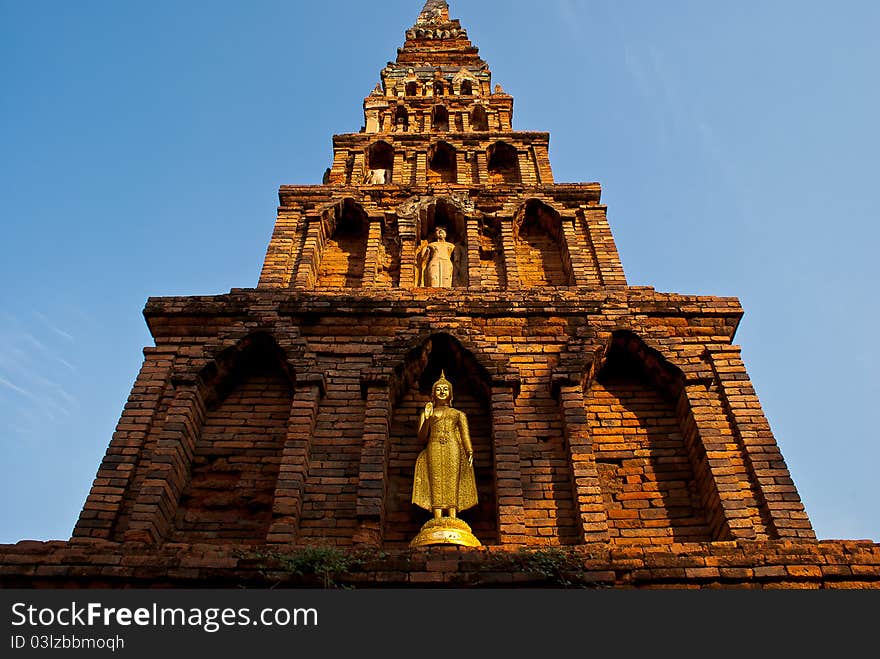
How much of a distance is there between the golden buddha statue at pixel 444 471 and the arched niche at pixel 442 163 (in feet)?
22.6

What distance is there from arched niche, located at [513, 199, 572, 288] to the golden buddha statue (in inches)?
142

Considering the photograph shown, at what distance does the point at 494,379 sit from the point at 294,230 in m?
4.72

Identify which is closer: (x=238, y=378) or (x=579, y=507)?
(x=579, y=507)

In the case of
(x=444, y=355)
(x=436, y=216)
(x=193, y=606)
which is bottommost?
(x=193, y=606)

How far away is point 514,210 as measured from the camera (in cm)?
1272

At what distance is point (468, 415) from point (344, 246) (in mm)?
4398

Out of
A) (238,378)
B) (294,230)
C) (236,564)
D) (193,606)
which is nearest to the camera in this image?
(193,606)

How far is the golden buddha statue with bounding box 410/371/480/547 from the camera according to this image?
25.1 ft

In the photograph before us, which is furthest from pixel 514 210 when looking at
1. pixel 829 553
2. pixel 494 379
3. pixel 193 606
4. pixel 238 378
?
pixel 193 606

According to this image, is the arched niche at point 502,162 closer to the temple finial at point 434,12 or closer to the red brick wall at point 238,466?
the red brick wall at point 238,466

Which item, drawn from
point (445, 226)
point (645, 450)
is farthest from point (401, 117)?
point (645, 450)

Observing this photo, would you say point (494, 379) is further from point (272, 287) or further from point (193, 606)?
point (193, 606)

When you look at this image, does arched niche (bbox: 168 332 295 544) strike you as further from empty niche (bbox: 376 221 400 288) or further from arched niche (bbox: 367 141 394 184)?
arched niche (bbox: 367 141 394 184)

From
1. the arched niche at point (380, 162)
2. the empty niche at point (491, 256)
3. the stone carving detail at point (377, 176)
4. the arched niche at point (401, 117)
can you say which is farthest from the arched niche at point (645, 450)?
the arched niche at point (401, 117)
